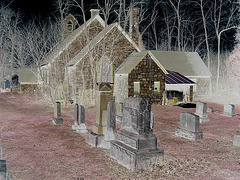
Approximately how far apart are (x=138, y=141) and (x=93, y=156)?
6.64 ft

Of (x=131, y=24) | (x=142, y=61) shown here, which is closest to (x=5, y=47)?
(x=131, y=24)

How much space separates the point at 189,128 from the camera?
11.6m

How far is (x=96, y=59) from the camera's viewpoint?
74.7 ft

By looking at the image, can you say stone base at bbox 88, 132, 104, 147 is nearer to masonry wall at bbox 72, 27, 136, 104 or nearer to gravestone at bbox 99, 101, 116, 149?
gravestone at bbox 99, 101, 116, 149

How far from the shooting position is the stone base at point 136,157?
293 inches

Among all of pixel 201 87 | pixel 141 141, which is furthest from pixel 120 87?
pixel 141 141

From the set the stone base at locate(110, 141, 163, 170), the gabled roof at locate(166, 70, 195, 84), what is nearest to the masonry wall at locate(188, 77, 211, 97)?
the gabled roof at locate(166, 70, 195, 84)

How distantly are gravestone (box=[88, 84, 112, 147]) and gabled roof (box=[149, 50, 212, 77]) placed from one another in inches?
815

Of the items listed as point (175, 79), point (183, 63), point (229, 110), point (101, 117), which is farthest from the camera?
point (183, 63)

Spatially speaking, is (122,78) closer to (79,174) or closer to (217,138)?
(217,138)

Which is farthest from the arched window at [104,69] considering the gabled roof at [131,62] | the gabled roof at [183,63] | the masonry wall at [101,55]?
the gabled roof at [183,63]

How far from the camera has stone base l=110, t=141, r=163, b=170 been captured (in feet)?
24.4

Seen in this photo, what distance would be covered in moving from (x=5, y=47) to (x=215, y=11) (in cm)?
3599

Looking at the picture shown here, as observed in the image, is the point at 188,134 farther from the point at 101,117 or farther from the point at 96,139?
the point at 96,139
